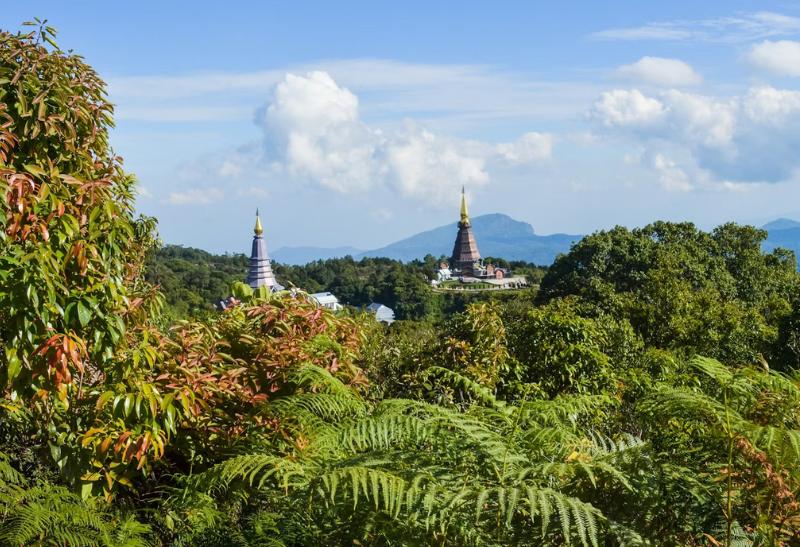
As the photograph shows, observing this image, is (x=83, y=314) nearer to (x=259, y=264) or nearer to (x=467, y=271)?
(x=259, y=264)

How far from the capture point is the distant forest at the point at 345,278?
192ft

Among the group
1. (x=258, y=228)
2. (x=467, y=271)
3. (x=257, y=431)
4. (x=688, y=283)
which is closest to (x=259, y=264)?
(x=258, y=228)

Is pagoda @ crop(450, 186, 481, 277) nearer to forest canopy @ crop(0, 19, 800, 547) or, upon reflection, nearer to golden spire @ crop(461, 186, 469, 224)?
golden spire @ crop(461, 186, 469, 224)

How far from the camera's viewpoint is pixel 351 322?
17.9 feet

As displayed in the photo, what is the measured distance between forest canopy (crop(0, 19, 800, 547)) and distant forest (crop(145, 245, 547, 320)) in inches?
1605

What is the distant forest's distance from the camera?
2302 inches

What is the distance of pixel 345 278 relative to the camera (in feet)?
290

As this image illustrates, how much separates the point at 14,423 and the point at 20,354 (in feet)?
4.43

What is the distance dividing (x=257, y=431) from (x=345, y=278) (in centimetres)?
8470

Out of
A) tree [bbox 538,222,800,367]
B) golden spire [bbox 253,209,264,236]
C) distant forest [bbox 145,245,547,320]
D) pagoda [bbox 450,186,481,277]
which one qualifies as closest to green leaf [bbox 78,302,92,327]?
tree [bbox 538,222,800,367]

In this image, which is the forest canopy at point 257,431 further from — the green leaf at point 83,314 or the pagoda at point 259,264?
the pagoda at point 259,264

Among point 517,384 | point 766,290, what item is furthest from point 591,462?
point 766,290

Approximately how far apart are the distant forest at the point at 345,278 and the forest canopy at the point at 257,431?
40759 millimetres

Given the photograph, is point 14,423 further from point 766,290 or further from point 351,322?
point 766,290
